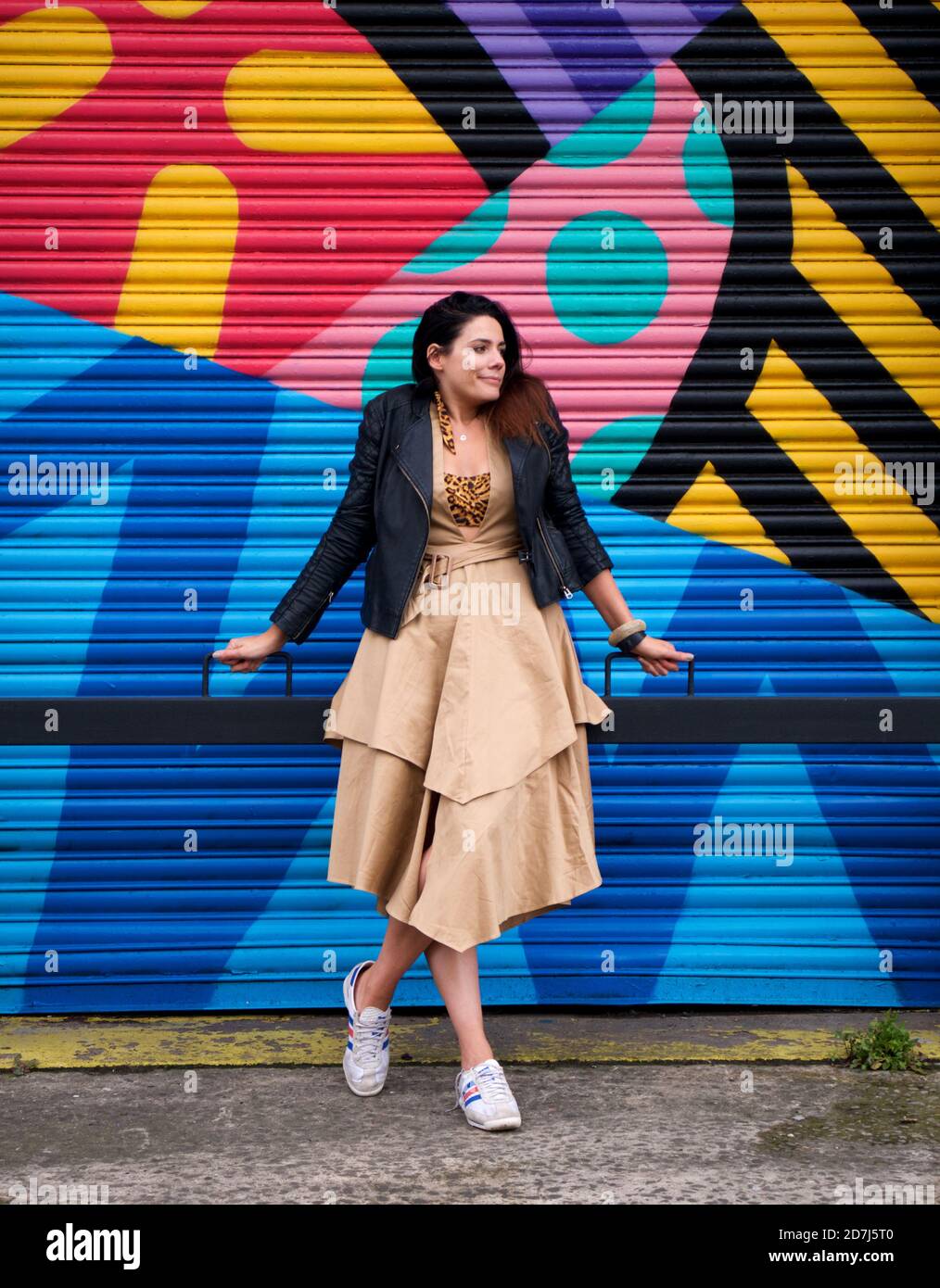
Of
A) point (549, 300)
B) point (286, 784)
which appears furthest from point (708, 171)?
point (286, 784)

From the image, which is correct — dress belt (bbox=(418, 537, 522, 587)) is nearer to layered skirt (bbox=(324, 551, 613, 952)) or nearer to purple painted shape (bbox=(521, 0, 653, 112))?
layered skirt (bbox=(324, 551, 613, 952))

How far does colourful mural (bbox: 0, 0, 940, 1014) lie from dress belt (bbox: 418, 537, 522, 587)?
1.12 meters

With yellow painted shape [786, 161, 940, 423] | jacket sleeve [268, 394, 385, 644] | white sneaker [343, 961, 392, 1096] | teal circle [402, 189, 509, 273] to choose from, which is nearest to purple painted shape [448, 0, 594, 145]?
teal circle [402, 189, 509, 273]

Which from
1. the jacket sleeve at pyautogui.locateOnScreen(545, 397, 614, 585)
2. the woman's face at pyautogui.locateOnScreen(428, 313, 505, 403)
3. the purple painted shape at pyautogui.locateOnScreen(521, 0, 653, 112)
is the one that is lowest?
the jacket sleeve at pyautogui.locateOnScreen(545, 397, 614, 585)

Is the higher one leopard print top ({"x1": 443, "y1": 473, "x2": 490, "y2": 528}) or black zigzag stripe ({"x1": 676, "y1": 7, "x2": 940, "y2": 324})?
black zigzag stripe ({"x1": 676, "y1": 7, "x2": 940, "y2": 324})

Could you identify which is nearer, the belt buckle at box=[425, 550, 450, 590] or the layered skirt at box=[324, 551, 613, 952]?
the layered skirt at box=[324, 551, 613, 952]

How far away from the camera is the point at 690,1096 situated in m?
4.05

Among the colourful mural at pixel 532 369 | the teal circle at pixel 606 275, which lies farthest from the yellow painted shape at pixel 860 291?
the teal circle at pixel 606 275

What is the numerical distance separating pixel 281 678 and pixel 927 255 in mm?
2730

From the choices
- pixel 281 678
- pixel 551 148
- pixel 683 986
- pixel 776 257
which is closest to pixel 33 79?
pixel 551 148

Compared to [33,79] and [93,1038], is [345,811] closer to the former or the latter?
[93,1038]

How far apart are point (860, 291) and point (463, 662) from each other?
2.25 m

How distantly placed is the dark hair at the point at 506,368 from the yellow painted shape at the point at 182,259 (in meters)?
1.28

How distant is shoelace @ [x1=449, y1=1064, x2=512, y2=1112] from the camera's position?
376cm
